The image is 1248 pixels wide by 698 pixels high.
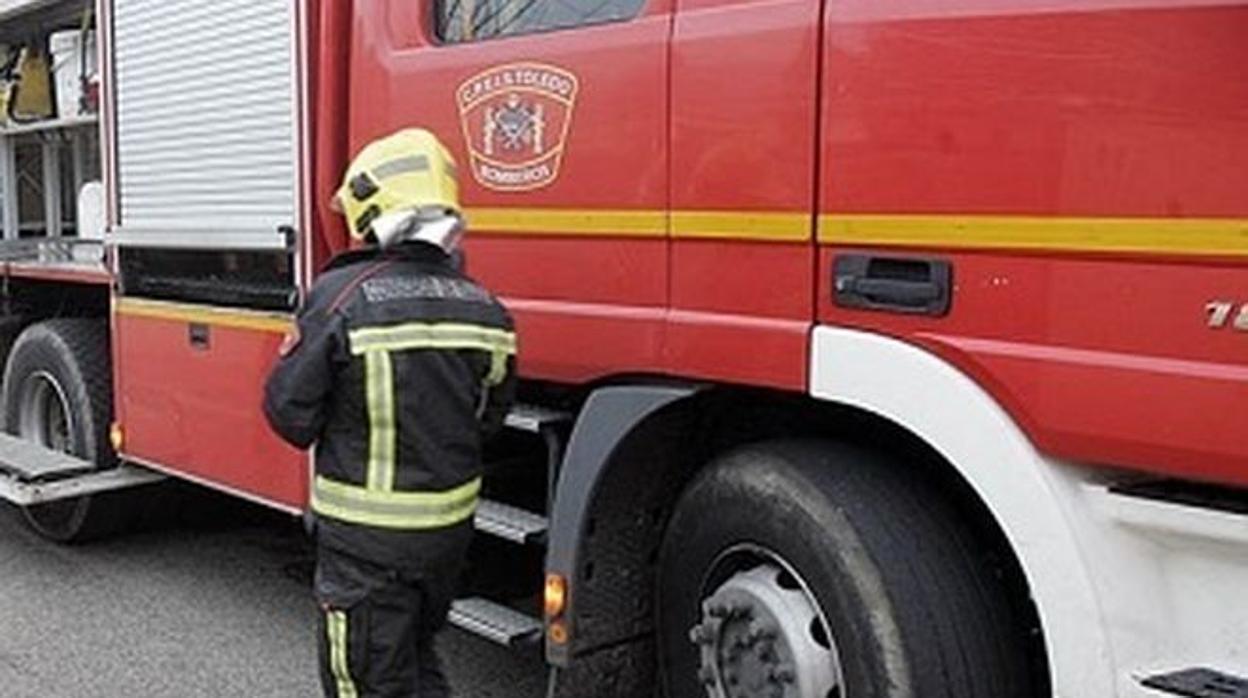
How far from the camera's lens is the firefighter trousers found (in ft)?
10.2

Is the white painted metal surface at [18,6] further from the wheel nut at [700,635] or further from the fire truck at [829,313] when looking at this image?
the wheel nut at [700,635]

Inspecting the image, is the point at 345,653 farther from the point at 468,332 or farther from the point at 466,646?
the point at 466,646

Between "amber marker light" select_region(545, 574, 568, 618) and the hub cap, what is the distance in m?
0.38

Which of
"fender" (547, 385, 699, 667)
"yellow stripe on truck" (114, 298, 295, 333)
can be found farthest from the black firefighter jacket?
"yellow stripe on truck" (114, 298, 295, 333)

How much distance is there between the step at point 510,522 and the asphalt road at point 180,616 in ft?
2.99

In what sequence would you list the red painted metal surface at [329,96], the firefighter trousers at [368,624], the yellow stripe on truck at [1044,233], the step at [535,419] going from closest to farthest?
the yellow stripe on truck at [1044,233] → the firefighter trousers at [368,624] → the step at [535,419] → the red painted metal surface at [329,96]

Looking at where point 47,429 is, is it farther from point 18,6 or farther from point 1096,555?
point 1096,555

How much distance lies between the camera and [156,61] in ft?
16.3

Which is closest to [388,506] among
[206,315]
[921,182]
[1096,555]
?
[921,182]

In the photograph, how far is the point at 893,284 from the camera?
2.70m

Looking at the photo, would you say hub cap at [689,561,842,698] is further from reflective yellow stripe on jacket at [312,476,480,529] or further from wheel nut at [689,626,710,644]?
reflective yellow stripe on jacket at [312,476,480,529]

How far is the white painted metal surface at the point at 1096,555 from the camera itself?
236 centimetres

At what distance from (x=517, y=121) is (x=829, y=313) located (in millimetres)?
1061

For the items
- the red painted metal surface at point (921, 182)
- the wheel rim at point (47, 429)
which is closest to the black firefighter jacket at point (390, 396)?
the red painted metal surface at point (921, 182)
